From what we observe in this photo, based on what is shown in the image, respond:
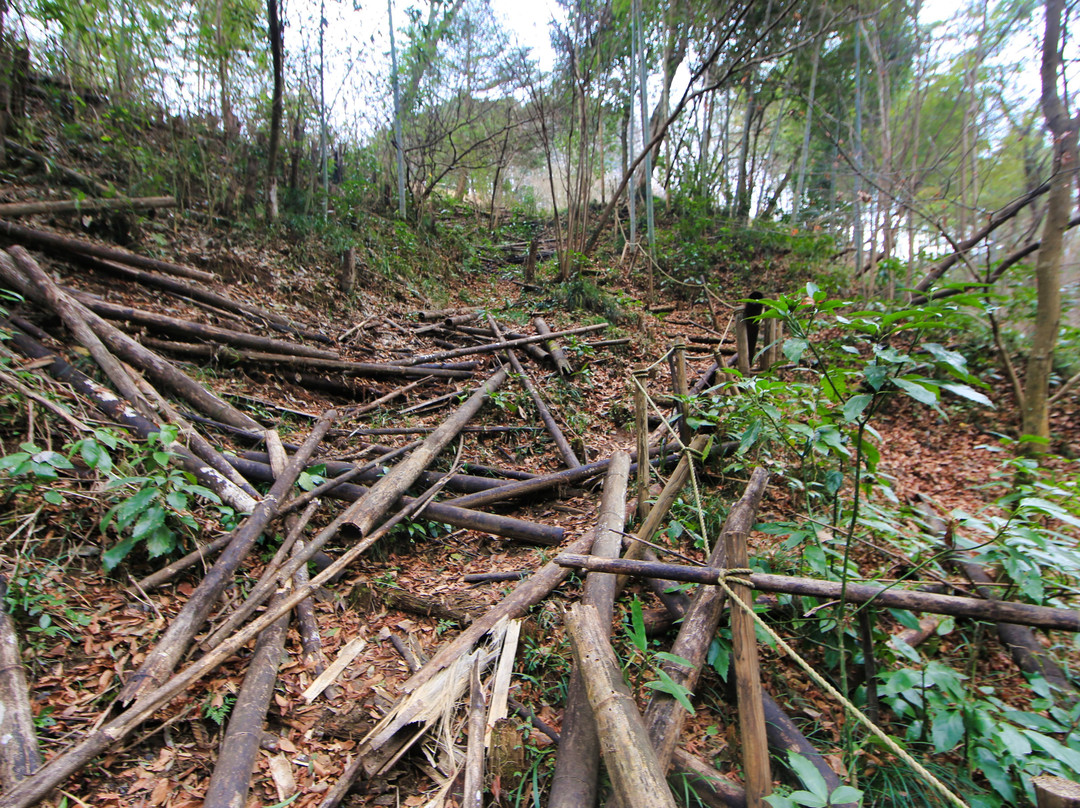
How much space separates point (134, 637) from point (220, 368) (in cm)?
341

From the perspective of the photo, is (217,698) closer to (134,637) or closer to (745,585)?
(134,637)

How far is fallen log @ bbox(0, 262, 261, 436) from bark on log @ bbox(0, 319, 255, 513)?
0.45m

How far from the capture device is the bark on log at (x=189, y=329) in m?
4.79

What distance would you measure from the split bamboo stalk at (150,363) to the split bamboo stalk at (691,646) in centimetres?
379

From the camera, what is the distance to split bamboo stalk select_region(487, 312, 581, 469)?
5.19 meters

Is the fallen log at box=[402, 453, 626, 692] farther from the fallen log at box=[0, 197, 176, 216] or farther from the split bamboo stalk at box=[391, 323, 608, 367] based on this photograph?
the fallen log at box=[0, 197, 176, 216]

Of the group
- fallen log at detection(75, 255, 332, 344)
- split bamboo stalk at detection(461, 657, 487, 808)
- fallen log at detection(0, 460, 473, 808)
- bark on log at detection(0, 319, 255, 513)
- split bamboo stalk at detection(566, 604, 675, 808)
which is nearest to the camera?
split bamboo stalk at detection(566, 604, 675, 808)

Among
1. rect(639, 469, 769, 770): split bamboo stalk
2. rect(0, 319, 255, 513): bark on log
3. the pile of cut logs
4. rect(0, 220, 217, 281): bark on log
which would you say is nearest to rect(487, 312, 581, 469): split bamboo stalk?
the pile of cut logs

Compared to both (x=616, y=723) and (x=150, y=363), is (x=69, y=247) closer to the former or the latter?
(x=150, y=363)

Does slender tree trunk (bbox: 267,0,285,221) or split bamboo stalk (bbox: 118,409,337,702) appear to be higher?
slender tree trunk (bbox: 267,0,285,221)

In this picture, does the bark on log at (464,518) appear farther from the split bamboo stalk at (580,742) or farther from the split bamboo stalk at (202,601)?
the split bamboo stalk at (580,742)

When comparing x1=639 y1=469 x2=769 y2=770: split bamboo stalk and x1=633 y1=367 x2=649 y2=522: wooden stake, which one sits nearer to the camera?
x1=639 y1=469 x2=769 y2=770: split bamboo stalk

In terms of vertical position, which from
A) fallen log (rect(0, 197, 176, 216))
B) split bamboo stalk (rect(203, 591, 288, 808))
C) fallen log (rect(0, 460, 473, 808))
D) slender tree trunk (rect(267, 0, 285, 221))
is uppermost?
slender tree trunk (rect(267, 0, 285, 221))

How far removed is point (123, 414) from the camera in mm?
3516
